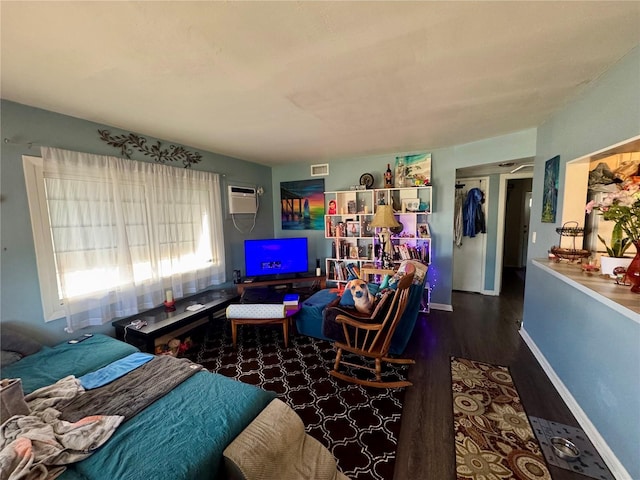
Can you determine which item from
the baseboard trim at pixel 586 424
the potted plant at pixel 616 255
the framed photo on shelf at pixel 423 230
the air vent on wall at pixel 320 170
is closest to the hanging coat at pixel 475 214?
the framed photo on shelf at pixel 423 230

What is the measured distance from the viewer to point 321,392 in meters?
2.12

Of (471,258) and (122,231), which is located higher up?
(122,231)

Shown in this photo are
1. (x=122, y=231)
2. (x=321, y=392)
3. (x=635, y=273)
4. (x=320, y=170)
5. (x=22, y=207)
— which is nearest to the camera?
(x=635, y=273)

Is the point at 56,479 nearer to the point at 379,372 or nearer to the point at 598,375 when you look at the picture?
the point at 379,372

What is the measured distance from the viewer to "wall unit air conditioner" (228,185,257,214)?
12.2 feet

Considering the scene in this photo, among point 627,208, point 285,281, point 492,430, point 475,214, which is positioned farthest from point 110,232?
point 475,214

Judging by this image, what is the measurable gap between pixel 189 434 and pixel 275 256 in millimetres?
2568

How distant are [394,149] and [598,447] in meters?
3.22

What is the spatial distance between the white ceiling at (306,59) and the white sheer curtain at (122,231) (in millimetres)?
505

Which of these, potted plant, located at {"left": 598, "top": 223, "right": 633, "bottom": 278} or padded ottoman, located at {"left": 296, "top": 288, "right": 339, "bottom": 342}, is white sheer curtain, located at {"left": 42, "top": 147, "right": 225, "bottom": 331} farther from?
potted plant, located at {"left": 598, "top": 223, "right": 633, "bottom": 278}

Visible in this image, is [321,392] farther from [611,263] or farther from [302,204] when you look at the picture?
[302,204]

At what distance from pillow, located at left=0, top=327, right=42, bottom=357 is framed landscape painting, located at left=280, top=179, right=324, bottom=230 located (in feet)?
10.7

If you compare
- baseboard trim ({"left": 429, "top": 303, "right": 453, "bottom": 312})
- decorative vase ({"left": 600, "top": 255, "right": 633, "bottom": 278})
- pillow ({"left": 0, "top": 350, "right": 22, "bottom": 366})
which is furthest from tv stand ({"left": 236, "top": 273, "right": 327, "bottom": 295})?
decorative vase ({"left": 600, "top": 255, "right": 633, "bottom": 278})

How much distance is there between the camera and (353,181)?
4.07 metres
